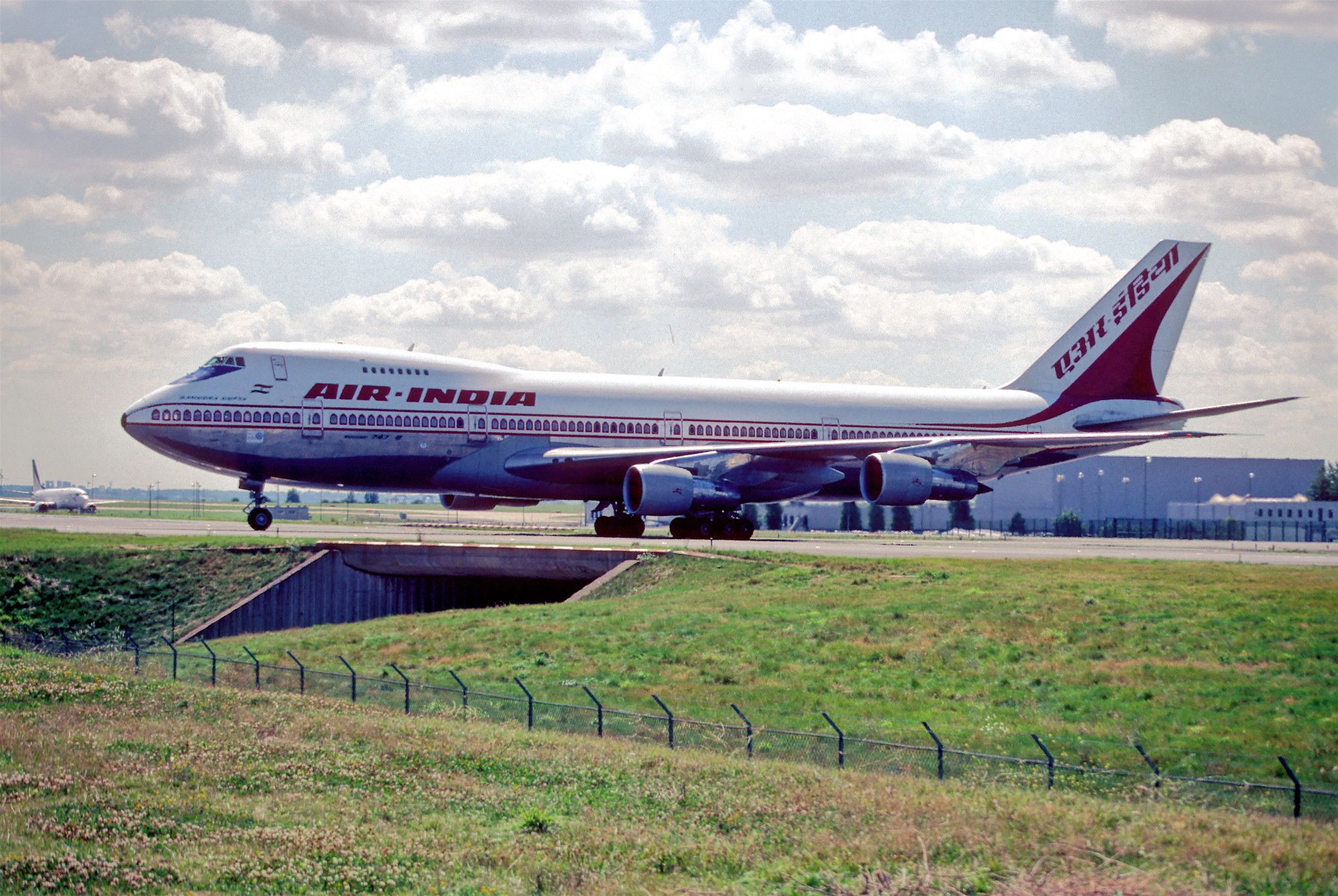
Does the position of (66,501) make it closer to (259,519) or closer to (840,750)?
(259,519)

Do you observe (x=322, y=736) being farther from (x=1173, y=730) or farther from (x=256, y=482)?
(x=256, y=482)

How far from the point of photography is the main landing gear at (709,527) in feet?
150

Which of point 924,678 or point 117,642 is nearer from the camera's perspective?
point 924,678

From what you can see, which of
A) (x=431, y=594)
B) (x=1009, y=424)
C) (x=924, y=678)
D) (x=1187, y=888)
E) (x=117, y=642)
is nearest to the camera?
(x=1187, y=888)

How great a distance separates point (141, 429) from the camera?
1613 inches

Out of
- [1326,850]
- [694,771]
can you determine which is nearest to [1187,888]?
[1326,850]

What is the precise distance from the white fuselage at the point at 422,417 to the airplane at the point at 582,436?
0.05 metres

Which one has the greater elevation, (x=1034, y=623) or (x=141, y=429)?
(x=141, y=429)

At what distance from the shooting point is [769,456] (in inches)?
1729

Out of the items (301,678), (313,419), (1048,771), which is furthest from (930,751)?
(313,419)

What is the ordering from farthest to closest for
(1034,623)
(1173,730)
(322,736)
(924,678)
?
1. (1034,623)
2. (924,678)
3. (1173,730)
4. (322,736)

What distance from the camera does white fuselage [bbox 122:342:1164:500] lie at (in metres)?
41.2

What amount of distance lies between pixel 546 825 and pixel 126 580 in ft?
100.0

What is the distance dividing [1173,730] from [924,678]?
5.11 m
